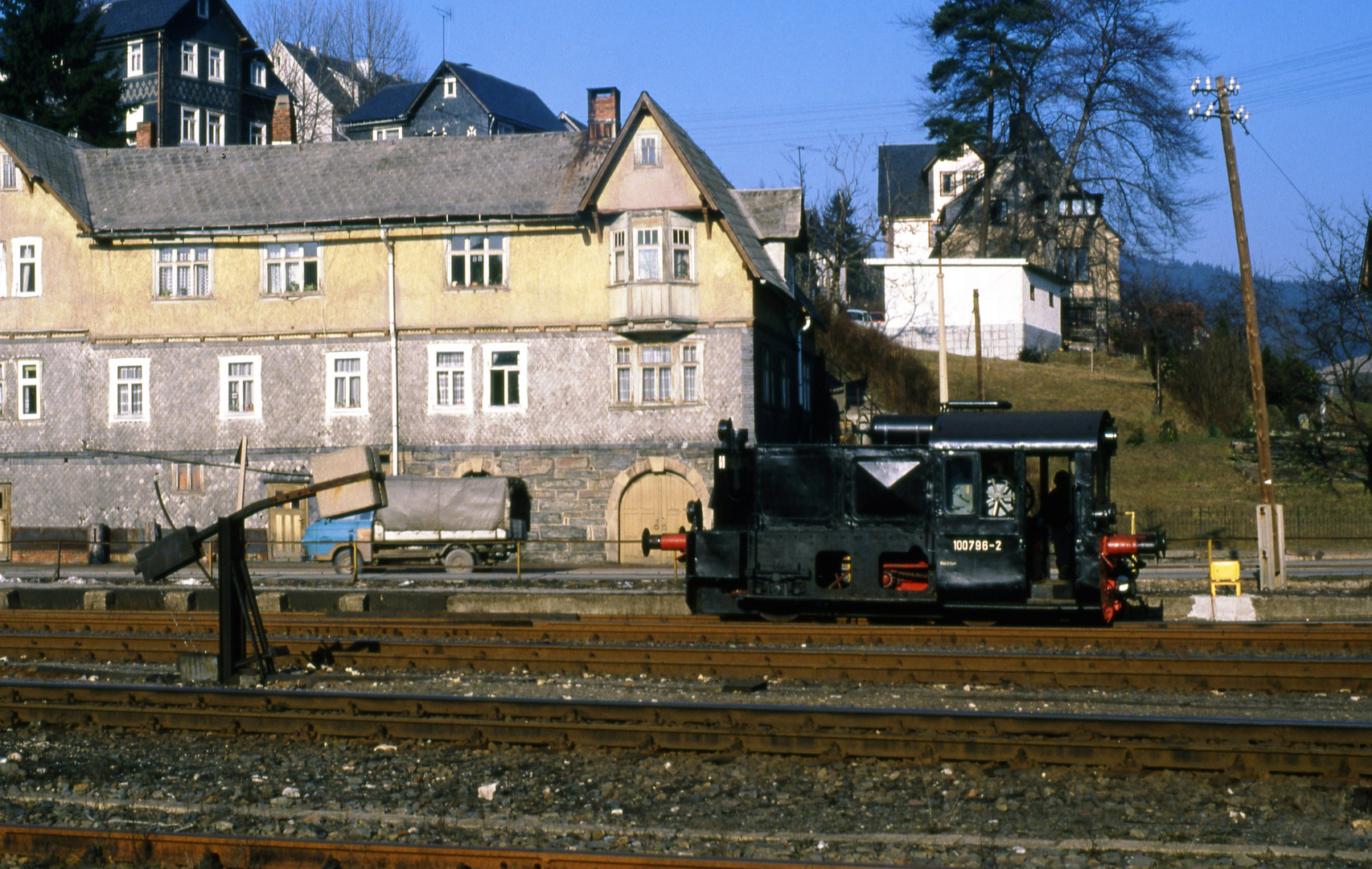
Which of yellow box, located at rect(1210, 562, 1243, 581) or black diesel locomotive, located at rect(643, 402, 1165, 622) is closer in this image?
black diesel locomotive, located at rect(643, 402, 1165, 622)

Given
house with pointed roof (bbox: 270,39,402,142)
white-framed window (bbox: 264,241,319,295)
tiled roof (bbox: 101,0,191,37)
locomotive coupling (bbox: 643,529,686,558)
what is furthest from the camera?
house with pointed roof (bbox: 270,39,402,142)

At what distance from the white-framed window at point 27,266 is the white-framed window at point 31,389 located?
6.77ft

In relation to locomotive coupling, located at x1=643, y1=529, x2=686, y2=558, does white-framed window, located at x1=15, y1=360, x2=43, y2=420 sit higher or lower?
higher

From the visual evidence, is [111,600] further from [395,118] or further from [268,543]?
[395,118]

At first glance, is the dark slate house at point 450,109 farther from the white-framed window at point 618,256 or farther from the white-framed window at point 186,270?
the white-framed window at point 618,256

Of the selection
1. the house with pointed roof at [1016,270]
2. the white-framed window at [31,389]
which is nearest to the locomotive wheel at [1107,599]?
the white-framed window at [31,389]

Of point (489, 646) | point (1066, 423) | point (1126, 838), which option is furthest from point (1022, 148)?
point (1126, 838)

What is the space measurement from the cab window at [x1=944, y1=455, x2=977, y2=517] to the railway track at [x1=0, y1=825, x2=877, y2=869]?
31.7 feet

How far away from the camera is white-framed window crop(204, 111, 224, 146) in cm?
7669

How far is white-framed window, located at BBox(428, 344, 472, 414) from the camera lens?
35.7 metres

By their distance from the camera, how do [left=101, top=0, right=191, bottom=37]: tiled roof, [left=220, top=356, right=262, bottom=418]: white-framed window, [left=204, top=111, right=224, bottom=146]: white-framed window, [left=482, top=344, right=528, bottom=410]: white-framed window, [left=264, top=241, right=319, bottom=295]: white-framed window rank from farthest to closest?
[left=204, top=111, right=224, bottom=146]: white-framed window < [left=101, top=0, right=191, bottom=37]: tiled roof < [left=220, top=356, right=262, bottom=418]: white-framed window < [left=264, top=241, right=319, bottom=295]: white-framed window < [left=482, top=344, right=528, bottom=410]: white-framed window

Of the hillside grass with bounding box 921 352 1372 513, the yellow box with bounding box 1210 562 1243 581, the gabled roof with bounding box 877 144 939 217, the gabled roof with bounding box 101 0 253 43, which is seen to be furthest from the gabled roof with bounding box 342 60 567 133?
the yellow box with bounding box 1210 562 1243 581

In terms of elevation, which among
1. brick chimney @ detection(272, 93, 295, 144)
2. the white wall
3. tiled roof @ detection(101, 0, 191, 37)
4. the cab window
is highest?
tiled roof @ detection(101, 0, 191, 37)

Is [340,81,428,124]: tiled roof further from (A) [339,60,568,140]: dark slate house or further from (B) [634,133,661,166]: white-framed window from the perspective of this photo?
(B) [634,133,661,166]: white-framed window
